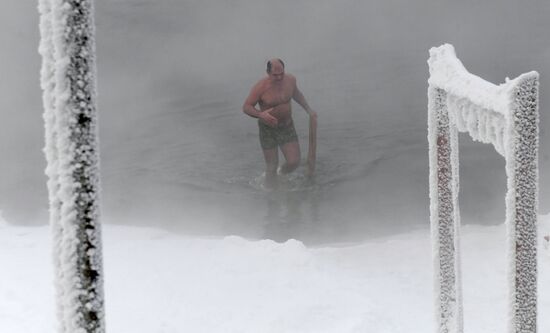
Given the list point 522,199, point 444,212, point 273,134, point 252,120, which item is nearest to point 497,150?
point 522,199

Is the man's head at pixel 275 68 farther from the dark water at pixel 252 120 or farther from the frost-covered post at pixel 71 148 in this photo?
the frost-covered post at pixel 71 148

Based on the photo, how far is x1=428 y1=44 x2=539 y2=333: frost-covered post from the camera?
8.04 ft

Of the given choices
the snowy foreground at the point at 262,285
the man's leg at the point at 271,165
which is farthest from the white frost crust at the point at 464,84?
the man's leg at the point at 271,165

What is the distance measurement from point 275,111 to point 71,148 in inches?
333

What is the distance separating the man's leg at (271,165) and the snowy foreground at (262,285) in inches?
119

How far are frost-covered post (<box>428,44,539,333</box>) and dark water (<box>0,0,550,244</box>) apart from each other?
17.0ft

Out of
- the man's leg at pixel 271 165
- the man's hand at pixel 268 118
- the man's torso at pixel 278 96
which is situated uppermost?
the man's torso at pixel 278 96

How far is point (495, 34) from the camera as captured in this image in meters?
19.2

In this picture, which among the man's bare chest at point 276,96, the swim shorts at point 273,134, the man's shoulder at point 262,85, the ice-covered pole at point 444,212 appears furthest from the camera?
the swim shorts at point 273,134

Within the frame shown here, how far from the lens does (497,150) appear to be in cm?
260

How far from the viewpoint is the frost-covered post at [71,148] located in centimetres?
147

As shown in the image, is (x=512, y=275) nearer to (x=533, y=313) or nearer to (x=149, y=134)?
(x=533, y=313)

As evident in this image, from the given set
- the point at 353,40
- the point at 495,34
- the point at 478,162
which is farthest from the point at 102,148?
the point at 495,34

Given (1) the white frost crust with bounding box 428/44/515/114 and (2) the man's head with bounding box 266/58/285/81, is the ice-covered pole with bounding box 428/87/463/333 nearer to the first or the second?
(1) the white frost crust with bounding box 428/44/515/114
